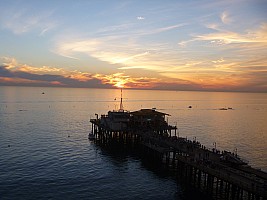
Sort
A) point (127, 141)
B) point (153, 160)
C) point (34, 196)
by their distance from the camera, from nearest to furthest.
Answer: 1. point (34, 196)
2. point (153, 160)
3. point (127, 141)

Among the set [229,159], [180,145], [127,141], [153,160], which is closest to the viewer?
[229,159]

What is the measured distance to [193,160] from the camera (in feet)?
160

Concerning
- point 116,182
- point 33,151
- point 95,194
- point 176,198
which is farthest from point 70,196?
point 33,151

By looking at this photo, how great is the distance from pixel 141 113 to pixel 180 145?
1103 inches

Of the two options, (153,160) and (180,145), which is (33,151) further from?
(180,145)

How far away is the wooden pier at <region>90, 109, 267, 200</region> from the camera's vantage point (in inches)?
1561

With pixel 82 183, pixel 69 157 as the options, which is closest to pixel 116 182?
pixel 82 183

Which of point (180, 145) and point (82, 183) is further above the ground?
point (180, 145)

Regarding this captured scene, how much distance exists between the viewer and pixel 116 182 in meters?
49.6

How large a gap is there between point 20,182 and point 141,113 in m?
43.6

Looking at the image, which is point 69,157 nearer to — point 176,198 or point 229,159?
point 176,198

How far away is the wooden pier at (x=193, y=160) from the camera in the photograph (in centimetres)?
3966

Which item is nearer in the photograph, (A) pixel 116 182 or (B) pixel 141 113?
(A) pixel 116 182

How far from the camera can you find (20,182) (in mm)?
47094
